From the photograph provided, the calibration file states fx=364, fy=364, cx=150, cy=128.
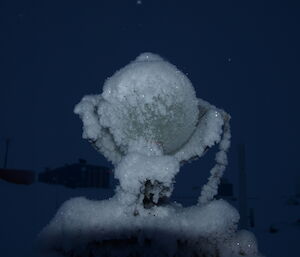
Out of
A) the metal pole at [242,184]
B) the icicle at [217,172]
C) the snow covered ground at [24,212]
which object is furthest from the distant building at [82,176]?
the icicle at [217,172]

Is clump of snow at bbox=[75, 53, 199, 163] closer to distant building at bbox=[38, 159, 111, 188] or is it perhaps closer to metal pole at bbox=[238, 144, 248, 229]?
metal pole at bbox=[238, 144, 248, 229]

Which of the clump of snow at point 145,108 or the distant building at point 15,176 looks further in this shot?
the distant building at point 15,176

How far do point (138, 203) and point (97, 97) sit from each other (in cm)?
116

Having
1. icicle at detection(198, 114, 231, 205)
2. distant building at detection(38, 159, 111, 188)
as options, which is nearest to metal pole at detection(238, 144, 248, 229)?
icicle at detection(198, 114, 231, 205)

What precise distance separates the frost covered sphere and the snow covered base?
2.08 ft

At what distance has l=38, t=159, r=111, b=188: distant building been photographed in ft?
79.0

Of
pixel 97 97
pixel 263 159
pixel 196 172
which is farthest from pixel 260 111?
pixel 97 97

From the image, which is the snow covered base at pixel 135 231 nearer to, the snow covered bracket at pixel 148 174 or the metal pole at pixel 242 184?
the snow covered bracket at pixel 148 174

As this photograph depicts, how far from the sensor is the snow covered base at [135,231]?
301 centimetres

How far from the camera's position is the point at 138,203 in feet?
10.5

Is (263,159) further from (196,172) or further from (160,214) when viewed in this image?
(160,214)

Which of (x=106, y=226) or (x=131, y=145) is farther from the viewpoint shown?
(x=131, y=145)

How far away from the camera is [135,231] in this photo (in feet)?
9.86

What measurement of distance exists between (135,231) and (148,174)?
1.57ft
